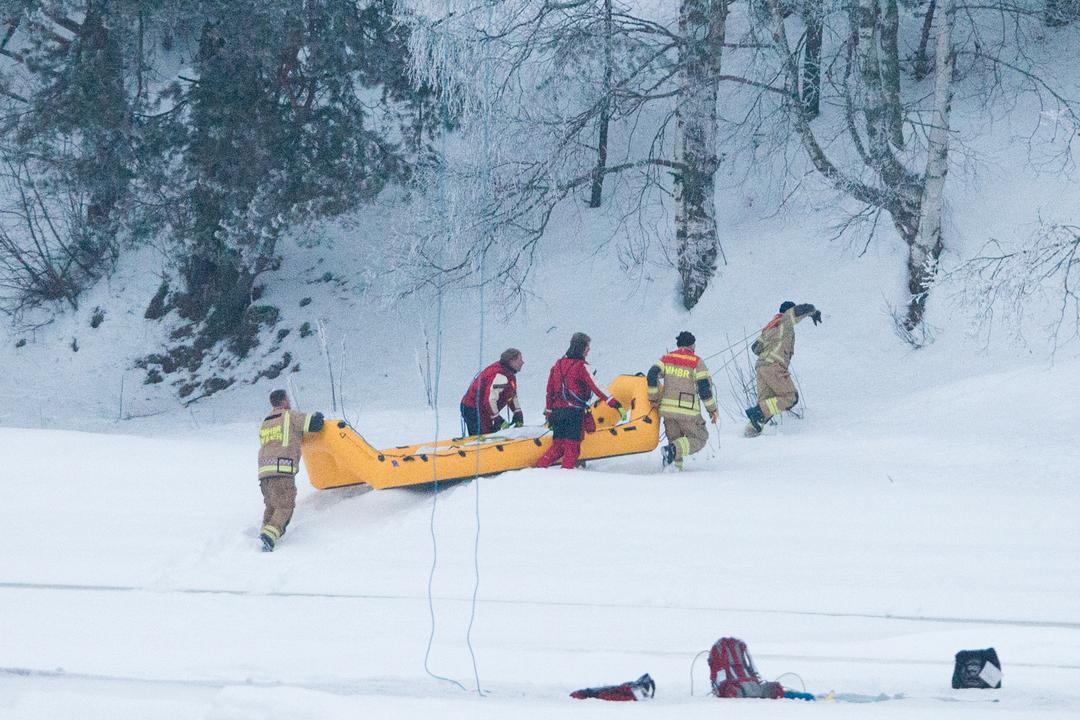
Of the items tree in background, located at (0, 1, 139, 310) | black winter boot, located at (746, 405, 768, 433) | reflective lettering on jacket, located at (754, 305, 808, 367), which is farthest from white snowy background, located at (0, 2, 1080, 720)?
tree in background, located at (0, 1, 139, 310)

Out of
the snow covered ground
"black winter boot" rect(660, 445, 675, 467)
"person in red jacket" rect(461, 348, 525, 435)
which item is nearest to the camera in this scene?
the snow covered ground

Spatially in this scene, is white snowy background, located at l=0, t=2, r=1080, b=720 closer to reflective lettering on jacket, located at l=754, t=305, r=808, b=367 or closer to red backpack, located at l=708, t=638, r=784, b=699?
red backpack, located at l=708, t=638, r=784, b=699

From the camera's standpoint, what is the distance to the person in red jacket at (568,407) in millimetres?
10719

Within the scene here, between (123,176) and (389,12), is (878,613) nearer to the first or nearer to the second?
(389,12)

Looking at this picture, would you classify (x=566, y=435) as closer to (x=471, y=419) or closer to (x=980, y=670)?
(x=471, y=419)

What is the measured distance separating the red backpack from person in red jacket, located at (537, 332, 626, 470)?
4.40 m

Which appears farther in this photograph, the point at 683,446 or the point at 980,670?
the point at 683,446

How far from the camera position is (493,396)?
452 inches

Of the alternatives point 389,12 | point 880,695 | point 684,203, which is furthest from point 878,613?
point 389,12

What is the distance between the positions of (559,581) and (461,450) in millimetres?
2136

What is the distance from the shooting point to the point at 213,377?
2048 cm

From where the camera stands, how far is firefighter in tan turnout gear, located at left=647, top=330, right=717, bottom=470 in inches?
440

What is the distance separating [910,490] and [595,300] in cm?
950

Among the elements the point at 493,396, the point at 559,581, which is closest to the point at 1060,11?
the point at 493,396
